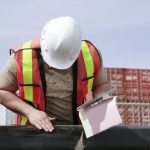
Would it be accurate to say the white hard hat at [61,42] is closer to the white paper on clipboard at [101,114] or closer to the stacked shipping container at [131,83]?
the white paper on clipboard at [101,114]

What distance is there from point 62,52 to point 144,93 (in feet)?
58.3

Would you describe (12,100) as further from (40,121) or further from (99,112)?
(99,112)

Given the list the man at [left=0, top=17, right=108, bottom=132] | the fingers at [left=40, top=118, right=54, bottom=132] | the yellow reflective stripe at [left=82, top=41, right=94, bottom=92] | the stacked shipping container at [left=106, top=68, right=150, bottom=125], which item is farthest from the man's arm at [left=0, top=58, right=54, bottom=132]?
the stacked shipping container at [left=106, top=68, right=150, bottom=125]

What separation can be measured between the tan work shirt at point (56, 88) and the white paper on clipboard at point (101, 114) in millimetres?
698

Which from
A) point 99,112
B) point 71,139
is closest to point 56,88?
point 99,112

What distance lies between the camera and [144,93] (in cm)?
2020

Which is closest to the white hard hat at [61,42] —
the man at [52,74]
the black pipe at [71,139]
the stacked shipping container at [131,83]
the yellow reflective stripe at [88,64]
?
the man at [52,74]

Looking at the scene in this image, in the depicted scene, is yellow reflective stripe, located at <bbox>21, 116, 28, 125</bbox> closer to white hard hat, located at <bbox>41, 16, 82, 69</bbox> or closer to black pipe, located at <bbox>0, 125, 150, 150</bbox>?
white hard hat, located at <bbox>41, 16, 82, 69</bbox>

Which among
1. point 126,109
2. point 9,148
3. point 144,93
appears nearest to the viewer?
point 9,148

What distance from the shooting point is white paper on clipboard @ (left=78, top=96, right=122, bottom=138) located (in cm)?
201

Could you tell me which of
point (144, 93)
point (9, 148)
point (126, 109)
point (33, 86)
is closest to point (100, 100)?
point (9, 148)

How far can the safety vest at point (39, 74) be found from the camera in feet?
8.82

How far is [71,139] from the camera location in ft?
6.30

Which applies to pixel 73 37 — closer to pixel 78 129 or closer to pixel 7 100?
pixel 7 100
